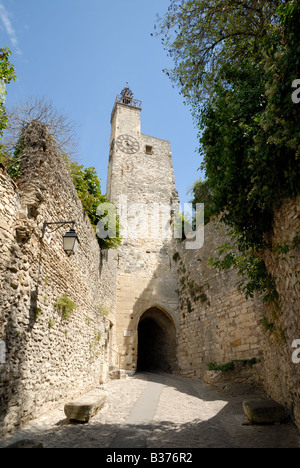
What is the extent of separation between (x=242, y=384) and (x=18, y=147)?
771 cm

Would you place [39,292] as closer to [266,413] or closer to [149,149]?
[266,413]

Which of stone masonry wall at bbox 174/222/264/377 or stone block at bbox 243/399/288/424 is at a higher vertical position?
stone masonry wall at bbox 174/222/264/377

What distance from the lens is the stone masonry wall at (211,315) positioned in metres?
9.30

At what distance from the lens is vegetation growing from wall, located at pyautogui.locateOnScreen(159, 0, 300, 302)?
3545 mm

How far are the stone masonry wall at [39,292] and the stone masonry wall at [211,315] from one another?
4.69m

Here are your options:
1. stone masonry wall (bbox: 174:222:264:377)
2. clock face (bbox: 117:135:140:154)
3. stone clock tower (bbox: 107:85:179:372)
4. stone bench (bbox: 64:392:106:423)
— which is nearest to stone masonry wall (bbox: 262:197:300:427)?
stone bench (bbox: 64:392:106:423)

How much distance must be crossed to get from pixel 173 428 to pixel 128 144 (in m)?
16.5

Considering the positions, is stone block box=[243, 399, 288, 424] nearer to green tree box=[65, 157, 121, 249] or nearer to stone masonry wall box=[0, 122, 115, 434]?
stone masonry wall box=[0, 122, 115, 434]

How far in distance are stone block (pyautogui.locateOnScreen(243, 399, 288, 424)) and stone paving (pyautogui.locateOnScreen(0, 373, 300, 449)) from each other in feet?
0.32

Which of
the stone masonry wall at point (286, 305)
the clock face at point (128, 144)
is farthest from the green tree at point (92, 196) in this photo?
the clock face at point (128, 144)

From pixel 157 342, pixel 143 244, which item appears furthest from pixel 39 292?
pixel 157 342

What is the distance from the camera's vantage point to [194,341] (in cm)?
1248

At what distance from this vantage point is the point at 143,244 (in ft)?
52.0
